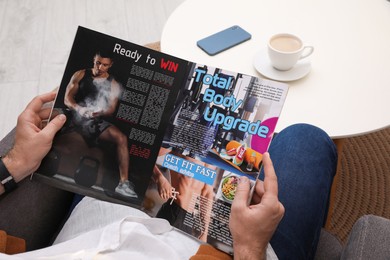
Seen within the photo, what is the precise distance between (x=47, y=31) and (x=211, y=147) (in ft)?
5.92

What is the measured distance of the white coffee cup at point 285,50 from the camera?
1099 mm

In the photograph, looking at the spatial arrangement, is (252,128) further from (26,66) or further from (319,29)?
(26,66)

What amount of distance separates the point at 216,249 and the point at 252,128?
25 centimetres

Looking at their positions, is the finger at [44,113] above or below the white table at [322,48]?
below

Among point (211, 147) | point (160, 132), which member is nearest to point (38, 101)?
point (160, 132)

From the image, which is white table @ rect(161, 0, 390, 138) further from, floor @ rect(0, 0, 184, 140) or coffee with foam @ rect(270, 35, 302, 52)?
floor @ rect(0, 0, 184, 140)

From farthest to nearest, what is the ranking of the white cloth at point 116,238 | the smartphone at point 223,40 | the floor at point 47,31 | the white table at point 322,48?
1. the floor at point 47,31
2. the smartphone at point 223,40
3. the white table at point 322,48
4. the white cloth at point 116,238

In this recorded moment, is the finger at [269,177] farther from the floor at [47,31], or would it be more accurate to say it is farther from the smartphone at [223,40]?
the floor at [47,31]

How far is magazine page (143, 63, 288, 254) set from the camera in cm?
81

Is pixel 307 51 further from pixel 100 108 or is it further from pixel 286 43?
pixel 100 108

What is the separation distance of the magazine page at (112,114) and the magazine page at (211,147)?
0.10ft

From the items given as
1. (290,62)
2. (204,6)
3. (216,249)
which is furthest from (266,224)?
(204,6)

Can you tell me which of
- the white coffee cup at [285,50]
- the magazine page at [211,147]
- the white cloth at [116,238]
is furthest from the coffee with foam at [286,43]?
the white cloth at [116,238]

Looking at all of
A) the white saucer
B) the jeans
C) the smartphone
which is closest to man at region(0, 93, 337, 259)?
the jeans
